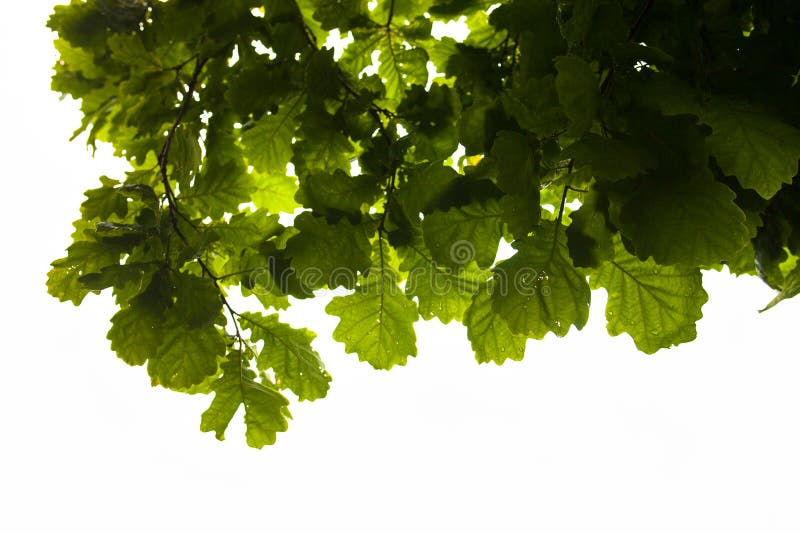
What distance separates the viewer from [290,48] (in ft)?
4.25

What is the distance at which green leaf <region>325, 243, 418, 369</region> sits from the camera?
1297 mm

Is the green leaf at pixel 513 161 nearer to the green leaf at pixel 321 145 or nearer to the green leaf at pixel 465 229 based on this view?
the green leaf at pixel 465 229

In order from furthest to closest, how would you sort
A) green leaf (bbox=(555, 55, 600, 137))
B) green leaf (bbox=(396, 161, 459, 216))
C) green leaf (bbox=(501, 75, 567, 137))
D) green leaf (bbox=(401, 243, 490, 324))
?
green leaf (bbox=(401, 243, 490, 324)), green leaf (bbox=(396, 161, 459, 216)), green leaf (bbox=(501, 75, 567, 137)), green leaf (bbox=(555, 55, 600, 137))

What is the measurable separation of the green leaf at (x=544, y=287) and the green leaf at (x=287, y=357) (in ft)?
1.74

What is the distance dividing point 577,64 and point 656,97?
0.42 feet

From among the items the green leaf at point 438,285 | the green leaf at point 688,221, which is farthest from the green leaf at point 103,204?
the green leaf at point 688,221

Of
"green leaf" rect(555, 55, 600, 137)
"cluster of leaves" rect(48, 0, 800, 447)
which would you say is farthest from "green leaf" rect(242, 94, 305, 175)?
"green leaf" rect(555, 55, 600, 137)

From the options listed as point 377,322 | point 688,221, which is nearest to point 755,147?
point 688,221

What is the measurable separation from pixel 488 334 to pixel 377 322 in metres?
0.26

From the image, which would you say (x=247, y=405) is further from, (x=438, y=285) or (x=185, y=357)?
(x=438, y=285)

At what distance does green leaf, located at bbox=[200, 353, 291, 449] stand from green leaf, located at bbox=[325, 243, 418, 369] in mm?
188

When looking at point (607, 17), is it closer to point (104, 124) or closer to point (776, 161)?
point (776, 161)

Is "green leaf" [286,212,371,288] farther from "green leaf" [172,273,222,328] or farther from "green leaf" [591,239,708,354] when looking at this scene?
"green leaf" [591,239,708,354]

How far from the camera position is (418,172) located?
1.11m
